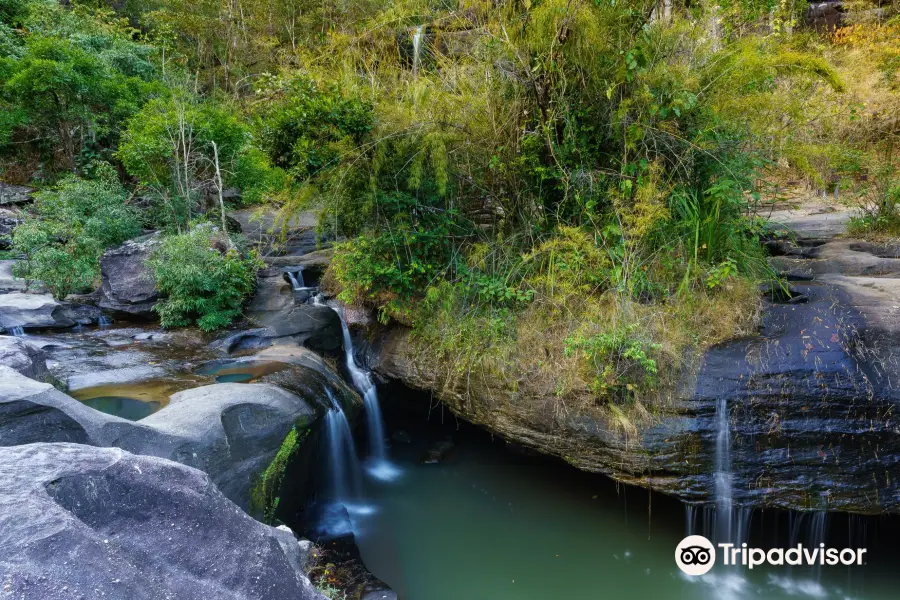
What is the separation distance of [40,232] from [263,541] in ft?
25.8

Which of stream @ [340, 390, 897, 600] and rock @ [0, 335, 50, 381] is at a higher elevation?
rock @ [0, 335, 50, 381]

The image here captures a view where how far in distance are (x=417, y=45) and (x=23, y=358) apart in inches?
202

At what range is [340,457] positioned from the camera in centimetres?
585

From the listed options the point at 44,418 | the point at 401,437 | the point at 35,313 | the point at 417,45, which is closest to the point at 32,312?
the point at 35,313

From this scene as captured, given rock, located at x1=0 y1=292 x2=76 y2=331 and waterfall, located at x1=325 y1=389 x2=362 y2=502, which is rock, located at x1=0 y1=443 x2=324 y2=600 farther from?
rock, located at x1=0 y1=292 x2=76 y2=331

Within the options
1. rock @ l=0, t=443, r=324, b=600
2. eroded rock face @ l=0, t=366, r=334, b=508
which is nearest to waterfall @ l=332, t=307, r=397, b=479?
eroded rock face @ l=0, t=366, r=334, b=508

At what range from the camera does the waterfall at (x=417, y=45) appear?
6125mm

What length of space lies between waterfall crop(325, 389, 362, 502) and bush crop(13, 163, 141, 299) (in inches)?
198

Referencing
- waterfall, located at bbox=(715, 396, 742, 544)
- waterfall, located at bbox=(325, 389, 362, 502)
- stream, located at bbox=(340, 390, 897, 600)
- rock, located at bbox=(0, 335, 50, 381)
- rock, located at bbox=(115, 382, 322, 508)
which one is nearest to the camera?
rock, located at bbox=(115, 382, 322, 508)

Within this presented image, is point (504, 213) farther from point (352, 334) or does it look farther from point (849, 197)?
point (849, 197)

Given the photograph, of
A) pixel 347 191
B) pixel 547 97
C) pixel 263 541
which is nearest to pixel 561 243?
pixel 547 97

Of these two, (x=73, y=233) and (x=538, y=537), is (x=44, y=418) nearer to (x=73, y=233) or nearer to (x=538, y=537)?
(x=538, y=537)

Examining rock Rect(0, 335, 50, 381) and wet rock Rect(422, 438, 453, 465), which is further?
wet rock Rect(422, 438, 453, 465)

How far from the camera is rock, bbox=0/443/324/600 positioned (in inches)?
70.1
